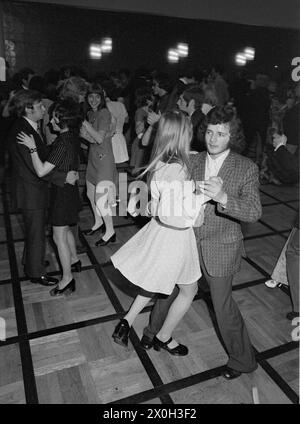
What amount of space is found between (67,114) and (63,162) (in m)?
0.32

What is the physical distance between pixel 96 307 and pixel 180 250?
41.5 inches

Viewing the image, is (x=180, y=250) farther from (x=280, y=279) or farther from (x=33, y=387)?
(x=280, y=279)

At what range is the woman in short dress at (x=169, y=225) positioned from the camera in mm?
1725

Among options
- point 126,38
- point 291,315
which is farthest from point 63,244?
point 126,38

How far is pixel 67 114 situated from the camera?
233 centimetres

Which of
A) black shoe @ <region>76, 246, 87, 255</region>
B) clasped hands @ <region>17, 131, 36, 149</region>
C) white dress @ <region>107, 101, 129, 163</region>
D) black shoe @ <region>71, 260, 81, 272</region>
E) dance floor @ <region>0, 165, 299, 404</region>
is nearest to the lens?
dance floor @ <region>0, 165, 299, 404</region>

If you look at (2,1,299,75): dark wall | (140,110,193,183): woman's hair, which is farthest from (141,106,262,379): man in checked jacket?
(2,1,299,75): dark wall

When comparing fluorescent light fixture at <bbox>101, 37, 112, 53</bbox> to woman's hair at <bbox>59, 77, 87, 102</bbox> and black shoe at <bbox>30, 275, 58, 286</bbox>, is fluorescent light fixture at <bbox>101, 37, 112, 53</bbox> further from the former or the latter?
black shoe at <bbox>30, 275, 58, 286</bbox>

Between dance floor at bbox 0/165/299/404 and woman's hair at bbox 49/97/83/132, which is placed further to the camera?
woman's hair at bbox 49/97/83/132

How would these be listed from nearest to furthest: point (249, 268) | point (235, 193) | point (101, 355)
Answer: point (235, 193) → point (101, 355) → point (249, 268)

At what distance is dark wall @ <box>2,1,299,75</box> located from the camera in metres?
8.00

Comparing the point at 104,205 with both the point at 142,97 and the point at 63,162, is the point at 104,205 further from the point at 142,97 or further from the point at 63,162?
the point at 142,97

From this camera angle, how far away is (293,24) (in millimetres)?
7355
